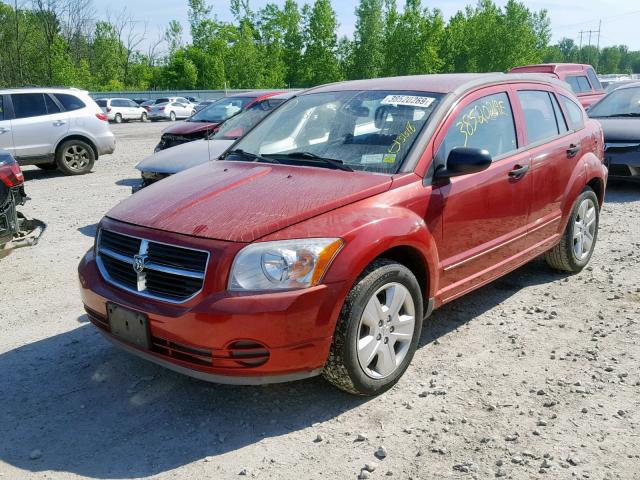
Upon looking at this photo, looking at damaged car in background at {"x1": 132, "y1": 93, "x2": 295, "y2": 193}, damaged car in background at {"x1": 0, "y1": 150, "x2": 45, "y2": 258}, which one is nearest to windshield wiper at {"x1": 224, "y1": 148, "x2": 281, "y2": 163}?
damaged car in background at {"x1": 132, "y1": 93, "x2": 295, "y2": 193}

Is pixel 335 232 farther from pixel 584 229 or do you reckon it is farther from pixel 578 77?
pixel 578 77

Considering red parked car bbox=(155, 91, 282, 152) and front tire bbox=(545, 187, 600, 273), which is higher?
red parked car bbox=(155, 91, 282, 152)

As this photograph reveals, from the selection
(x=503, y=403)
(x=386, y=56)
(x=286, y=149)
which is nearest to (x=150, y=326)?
(x=286, y=149)

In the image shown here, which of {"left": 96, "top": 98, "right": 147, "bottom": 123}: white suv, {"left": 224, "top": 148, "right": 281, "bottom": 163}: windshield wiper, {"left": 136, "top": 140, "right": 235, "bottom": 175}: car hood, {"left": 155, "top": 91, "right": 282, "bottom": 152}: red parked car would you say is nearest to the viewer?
{"left": 224, "top": 148, "right": 281, "bottom": 163}: windshield wiper

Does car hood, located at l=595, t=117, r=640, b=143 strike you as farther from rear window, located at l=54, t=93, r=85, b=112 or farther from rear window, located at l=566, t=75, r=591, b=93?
rear window, located at l=54, t=93, r=85, b=112

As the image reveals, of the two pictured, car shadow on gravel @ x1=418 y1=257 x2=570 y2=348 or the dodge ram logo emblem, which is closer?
the dodge ram logo emblem

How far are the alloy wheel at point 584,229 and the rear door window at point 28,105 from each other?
1034cm

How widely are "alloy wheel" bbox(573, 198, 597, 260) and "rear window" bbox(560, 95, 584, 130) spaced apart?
66 cm

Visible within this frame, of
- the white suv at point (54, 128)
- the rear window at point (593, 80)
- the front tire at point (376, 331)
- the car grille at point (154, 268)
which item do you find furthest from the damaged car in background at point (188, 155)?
the rear window at point (593, 80)

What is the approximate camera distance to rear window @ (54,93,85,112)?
40.4 feet

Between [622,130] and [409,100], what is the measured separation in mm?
6478

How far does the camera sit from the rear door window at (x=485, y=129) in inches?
159

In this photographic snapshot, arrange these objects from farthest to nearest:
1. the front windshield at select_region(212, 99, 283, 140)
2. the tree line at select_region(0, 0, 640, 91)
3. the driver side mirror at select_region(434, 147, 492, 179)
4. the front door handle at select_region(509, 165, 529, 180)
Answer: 1. the tree line at select_region(0, 0, 640, 91)
2. the front windshield at select_region(212, 99, 283, 140)
3. the front door handle at select_region(509, 165, 529, 180)
4. the driver side mirror at select_region(434, 147, 492, 179)

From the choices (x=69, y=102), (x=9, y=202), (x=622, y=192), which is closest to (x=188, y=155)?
(x=9, y=202)
